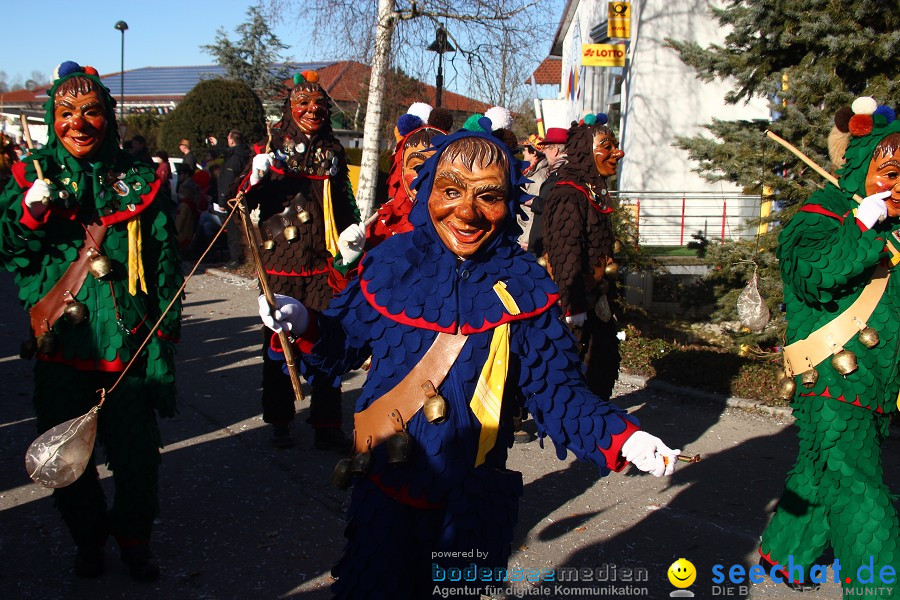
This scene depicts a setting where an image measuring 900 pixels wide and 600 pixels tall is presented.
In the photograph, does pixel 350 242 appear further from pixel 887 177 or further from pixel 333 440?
pixel 887 177

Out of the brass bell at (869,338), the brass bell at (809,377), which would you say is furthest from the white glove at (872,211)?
the brass bell at (809,377)

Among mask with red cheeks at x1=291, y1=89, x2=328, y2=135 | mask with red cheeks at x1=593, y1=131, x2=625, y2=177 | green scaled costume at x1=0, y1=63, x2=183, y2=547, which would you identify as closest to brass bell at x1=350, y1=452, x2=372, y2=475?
green scaled costume at x1=0, y1=63, x2=183, y2=547

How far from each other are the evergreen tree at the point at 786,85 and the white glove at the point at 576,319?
9.70ft

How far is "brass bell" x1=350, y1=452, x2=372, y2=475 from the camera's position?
106 inches

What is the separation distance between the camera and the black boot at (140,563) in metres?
3.83

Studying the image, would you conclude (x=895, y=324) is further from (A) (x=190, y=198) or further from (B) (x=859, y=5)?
(A) (x=190, y=198)

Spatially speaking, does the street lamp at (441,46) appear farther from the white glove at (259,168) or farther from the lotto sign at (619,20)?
the white glove at (259,168)

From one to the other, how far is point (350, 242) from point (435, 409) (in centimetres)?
150

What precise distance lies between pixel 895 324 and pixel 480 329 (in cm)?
213

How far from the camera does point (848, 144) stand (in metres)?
3.95

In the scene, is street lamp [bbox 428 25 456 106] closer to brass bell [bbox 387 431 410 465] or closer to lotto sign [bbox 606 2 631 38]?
lotto sign [bbox 606 2 631 38]

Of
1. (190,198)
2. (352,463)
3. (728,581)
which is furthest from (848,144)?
(190,198)

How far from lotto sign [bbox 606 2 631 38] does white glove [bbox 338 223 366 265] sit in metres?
12.8

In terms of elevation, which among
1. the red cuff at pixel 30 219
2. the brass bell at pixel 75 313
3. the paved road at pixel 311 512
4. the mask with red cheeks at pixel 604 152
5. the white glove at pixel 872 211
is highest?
the mask with red cheeks at pixel 604 152
